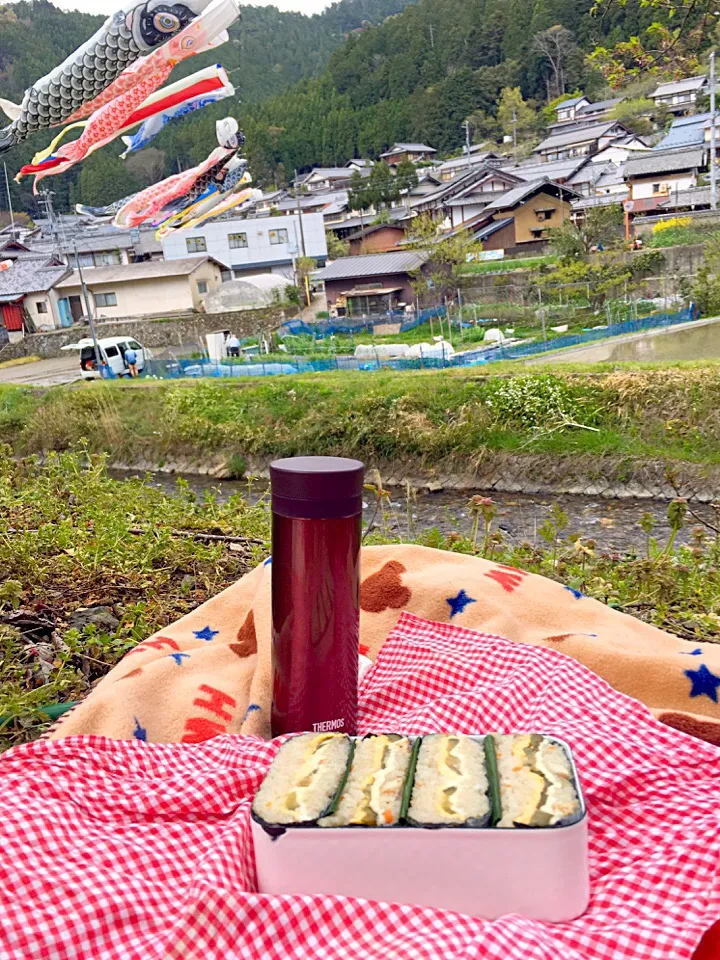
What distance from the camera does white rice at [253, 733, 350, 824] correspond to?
872 mm

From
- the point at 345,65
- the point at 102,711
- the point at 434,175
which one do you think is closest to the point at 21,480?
the point at 102,711

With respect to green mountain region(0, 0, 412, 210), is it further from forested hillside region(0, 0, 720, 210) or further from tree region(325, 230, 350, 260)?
tree region(325, 230, 350, 260)

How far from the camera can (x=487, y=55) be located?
45.3 metres

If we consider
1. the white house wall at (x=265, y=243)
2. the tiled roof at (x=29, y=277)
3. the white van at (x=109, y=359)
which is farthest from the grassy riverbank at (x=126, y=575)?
the white house wall at (x=265, y=243)

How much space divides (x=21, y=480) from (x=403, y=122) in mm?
45890

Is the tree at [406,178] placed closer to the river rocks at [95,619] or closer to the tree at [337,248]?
the tree at [337,248]

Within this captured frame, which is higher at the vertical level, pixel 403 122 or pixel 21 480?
pixel 403 122

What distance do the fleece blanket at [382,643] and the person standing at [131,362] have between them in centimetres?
1376

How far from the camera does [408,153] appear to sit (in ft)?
136

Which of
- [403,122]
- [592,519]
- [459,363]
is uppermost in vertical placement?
[403,122]

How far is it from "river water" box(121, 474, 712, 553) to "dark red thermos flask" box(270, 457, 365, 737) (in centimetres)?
468

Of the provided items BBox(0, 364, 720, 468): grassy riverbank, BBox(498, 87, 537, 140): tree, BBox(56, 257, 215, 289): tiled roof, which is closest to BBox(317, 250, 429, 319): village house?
BBox(56, 257, 215, 289): tiled roof

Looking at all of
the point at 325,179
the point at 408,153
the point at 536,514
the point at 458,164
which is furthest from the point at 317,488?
the point at 408,153

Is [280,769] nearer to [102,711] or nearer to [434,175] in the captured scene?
[102,711]
